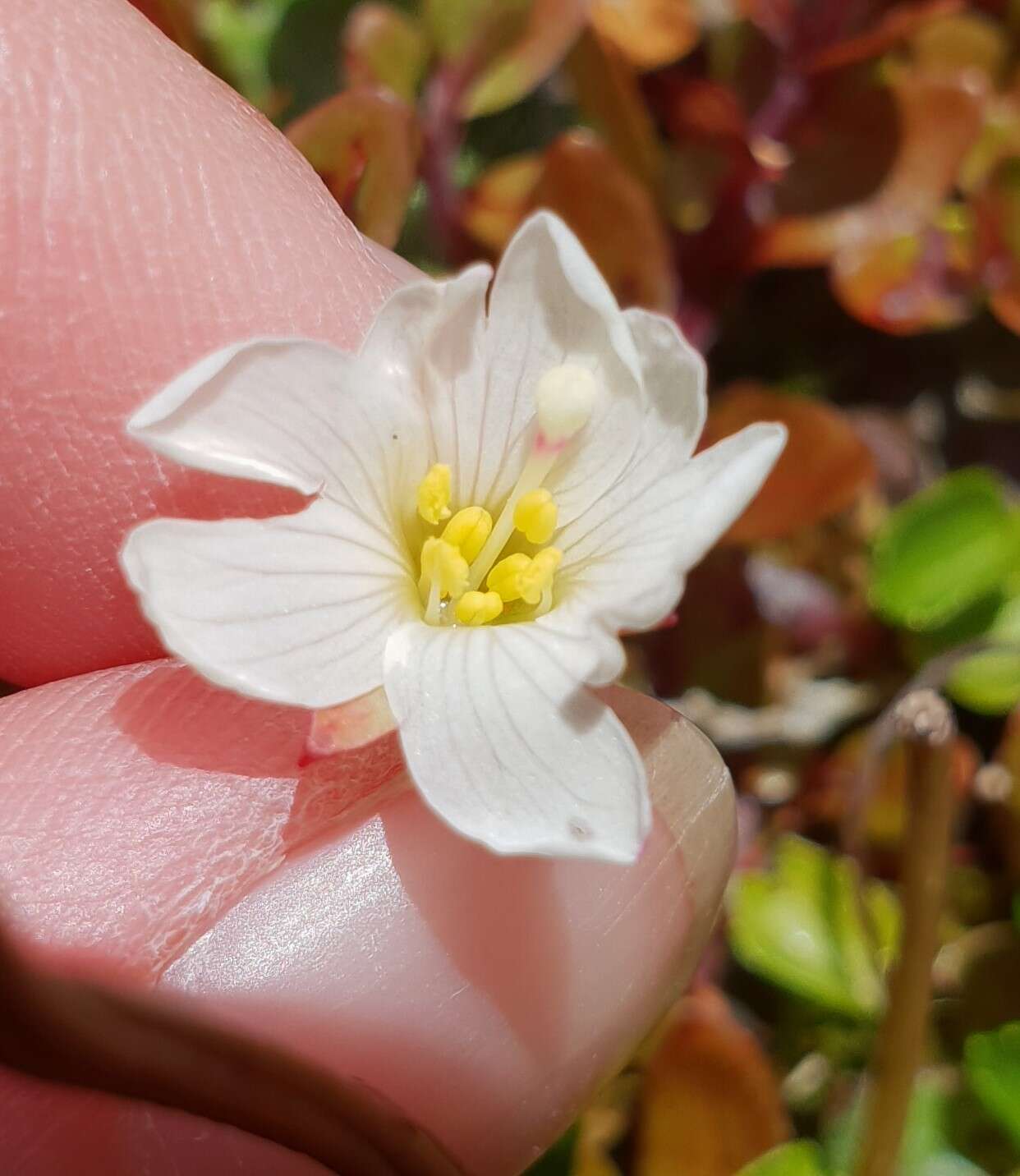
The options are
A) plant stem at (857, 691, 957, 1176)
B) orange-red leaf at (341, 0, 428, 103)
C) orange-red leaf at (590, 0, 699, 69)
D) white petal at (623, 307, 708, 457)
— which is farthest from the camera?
orange-red leaf at (590, 0, 699, 69)

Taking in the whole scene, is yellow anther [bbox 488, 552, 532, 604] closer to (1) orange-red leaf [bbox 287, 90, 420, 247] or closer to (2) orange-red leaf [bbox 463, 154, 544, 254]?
(1) orange-red leaf [bbox 287, 90, 420, 247]

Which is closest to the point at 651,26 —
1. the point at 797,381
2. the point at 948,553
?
the point at 797,381

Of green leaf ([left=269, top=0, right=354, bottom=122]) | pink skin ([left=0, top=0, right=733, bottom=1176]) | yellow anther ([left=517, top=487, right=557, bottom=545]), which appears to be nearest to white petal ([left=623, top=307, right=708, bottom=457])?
yellow anther ([left=517, top=487, right=557, bottom=545])

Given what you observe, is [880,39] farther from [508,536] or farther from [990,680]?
[508,536]

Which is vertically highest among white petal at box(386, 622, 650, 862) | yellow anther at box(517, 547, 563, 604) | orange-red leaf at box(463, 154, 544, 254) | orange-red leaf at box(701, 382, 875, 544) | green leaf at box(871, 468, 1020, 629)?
orange-red leaf at box(463, 154, 544, 254)

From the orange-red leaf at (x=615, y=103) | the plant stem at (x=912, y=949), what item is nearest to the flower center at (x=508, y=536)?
the plant stem at (x=912, y=949)

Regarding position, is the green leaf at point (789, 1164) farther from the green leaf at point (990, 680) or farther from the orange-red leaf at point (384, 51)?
the orange-red leaf at point (384, 51)

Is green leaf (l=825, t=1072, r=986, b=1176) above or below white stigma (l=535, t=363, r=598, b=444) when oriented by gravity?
below
